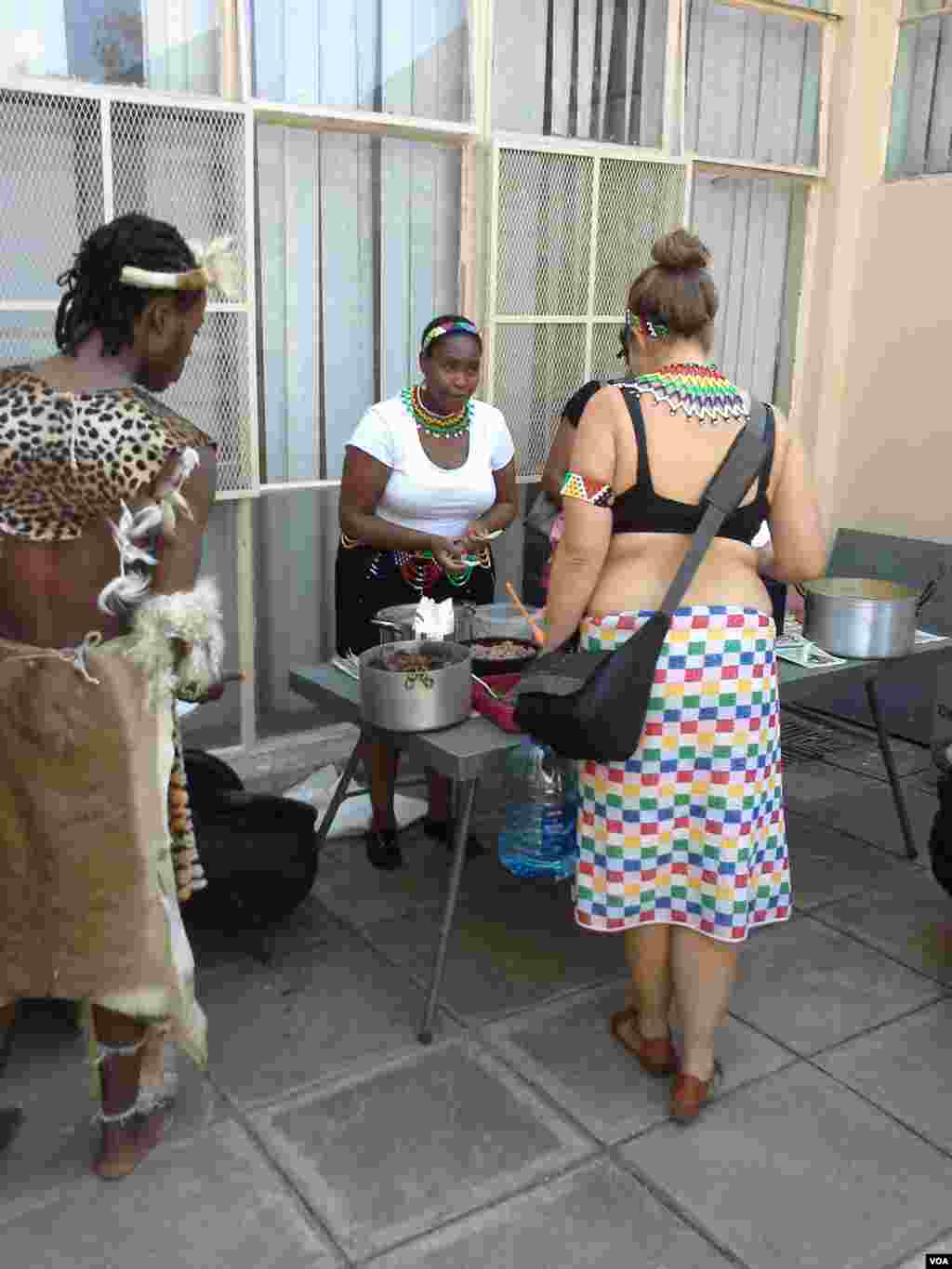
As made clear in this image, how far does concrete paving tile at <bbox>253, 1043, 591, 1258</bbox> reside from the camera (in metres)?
2.36

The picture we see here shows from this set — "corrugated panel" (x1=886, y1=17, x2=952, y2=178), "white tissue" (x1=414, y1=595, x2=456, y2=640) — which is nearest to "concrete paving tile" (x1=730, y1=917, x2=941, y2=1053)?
"white tissue" (x1=414, y1=595, x2=456, y2=640)

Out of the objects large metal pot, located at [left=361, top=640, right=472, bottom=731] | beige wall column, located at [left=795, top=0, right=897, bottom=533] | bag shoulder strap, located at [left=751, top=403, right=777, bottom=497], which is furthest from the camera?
beige wall column, located at [left=795, top=0, right=897, bottom=533]

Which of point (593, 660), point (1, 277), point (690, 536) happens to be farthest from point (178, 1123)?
point (1, 277)

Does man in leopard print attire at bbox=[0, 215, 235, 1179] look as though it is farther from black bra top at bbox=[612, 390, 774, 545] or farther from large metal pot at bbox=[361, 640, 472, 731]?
black bra top at bbox=[612, 390, 774, 545]

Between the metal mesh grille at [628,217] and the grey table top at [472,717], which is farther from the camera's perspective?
the metal mesh grille at [628,217]

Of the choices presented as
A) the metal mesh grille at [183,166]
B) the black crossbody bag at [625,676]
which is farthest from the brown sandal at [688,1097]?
the metal mesh grille at [183,166]

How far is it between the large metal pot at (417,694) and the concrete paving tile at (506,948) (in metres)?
0.83

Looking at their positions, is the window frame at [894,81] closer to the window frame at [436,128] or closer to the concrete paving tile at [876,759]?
the window frame at [436,128]

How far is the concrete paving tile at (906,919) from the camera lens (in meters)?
3.42

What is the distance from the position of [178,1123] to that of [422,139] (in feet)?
12.0

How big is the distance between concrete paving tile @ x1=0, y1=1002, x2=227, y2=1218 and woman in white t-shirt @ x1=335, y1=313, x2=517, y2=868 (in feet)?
4.11

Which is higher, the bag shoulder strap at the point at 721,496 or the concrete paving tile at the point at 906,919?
the bag shoulder strap at the point at 721,496

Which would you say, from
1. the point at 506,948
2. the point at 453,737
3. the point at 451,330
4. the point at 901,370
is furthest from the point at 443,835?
the point at 901,370

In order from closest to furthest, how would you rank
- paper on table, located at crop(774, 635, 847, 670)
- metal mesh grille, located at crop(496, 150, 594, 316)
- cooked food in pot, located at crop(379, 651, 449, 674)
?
cooked food in pot, located at crop(379, 651, 449, 674), paper on table, located at crop(774, 635, 847, 670), metal mesh grille, located at crop(496, 150, 594, 316)
